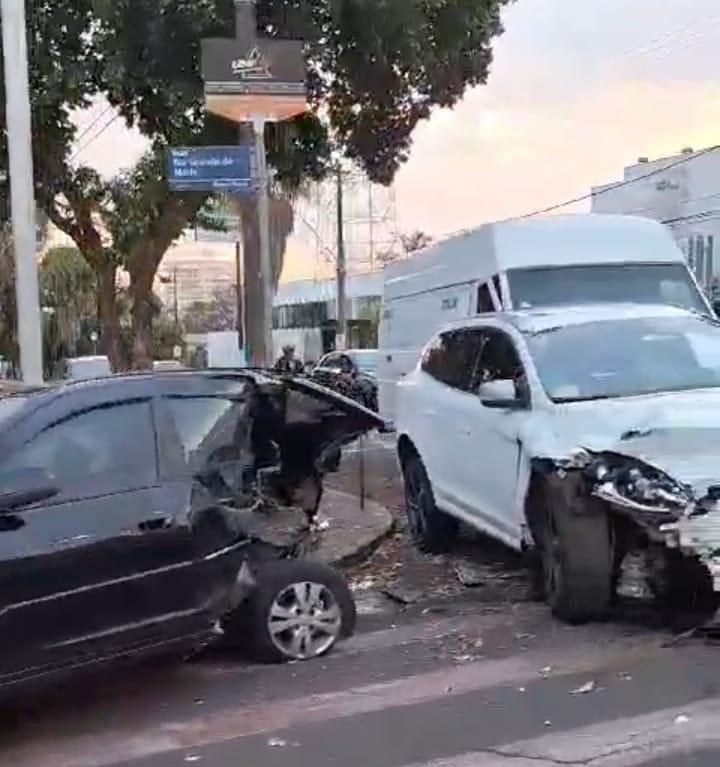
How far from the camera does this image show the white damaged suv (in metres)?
5.98

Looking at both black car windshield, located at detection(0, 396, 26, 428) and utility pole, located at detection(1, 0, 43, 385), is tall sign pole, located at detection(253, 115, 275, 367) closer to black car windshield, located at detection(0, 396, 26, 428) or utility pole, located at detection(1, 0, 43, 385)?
utility pole, located at detection(1, 0, 43, 385)

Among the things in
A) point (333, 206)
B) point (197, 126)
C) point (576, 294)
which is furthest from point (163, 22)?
point (333, 206)

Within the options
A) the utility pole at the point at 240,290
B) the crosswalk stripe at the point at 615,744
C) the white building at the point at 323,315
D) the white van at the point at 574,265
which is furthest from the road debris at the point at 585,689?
the white building at the point at 323,315

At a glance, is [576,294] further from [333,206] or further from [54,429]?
[333,206]

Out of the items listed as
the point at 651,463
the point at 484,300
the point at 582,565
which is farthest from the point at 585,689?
the point at 484,300

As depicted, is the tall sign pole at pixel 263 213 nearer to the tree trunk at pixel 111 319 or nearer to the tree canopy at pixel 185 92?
the tree canopy at pixel 185 92

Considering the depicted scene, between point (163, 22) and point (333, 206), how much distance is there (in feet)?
88.1

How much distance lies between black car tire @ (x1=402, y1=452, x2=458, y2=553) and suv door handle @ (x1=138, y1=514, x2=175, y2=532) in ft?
12.8

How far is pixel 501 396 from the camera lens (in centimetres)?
736

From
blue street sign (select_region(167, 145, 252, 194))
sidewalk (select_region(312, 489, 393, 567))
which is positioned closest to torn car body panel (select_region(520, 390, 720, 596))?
sidewalk (select_region(312, 489, 393, 567))

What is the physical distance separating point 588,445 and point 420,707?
70.0 inches

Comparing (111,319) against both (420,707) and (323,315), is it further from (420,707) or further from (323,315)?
(323,315)

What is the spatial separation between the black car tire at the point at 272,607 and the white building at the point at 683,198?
3091 cm

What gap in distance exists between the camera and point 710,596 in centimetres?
659
